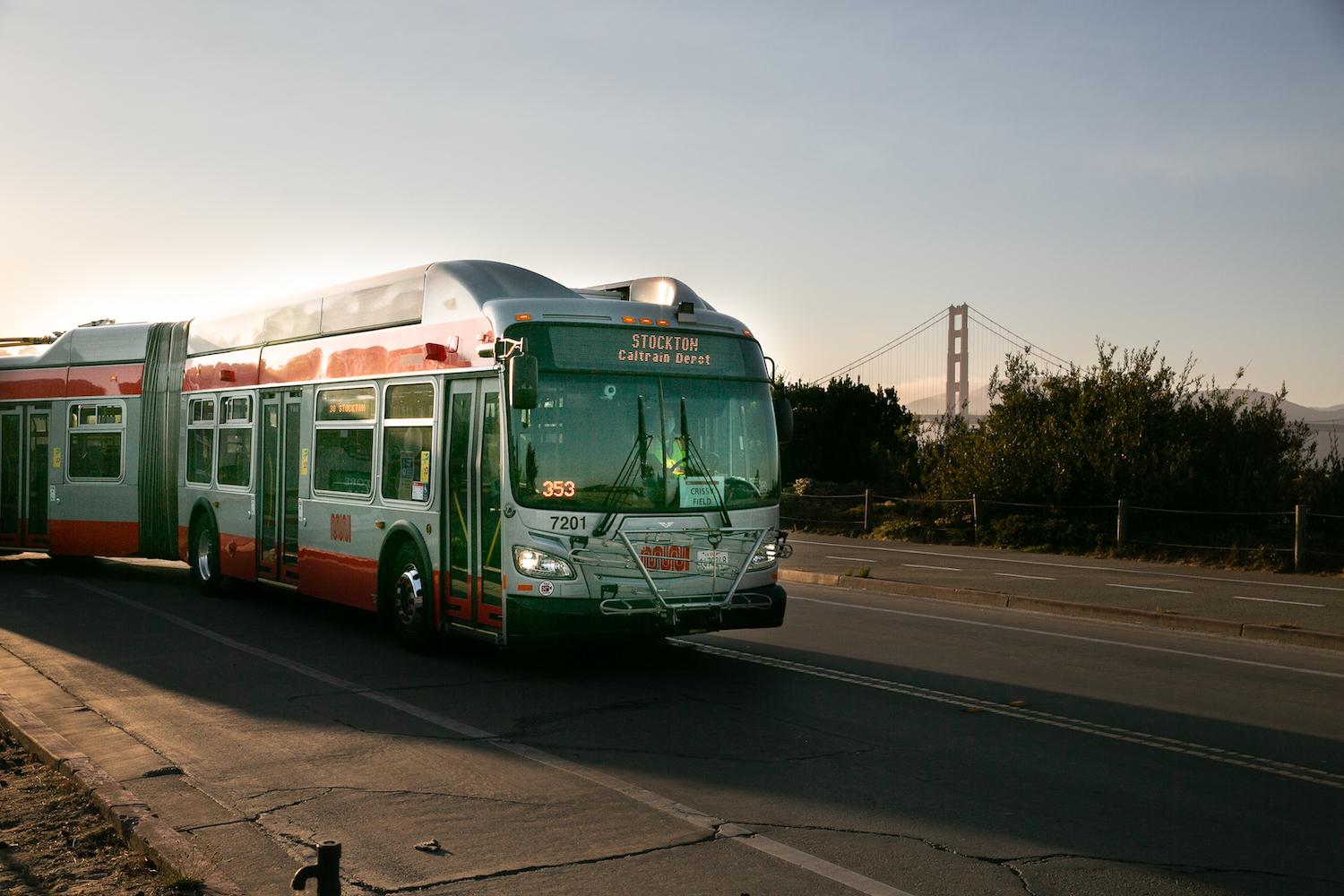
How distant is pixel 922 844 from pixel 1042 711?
142 inches

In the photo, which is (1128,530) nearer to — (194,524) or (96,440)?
(194,524)

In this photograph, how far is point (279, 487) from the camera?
1430 centimetres

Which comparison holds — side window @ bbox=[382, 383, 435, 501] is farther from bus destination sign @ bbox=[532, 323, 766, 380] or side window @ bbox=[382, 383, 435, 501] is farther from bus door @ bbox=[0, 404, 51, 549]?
bus door @ bbox=[0, 404, 51, 549]

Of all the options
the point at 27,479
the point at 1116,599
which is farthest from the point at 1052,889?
the point at 27,479

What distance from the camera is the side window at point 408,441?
11.2 metres

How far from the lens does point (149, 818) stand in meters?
5.89

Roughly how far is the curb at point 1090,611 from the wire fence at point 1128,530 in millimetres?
7216

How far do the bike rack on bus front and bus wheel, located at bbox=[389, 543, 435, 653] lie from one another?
195cm

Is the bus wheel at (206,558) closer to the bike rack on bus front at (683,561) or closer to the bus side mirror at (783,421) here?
the bike rack on bus front at (683,561)

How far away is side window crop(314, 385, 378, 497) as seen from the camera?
12.3 metres

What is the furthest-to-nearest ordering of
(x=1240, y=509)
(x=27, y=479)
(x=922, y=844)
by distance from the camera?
1. (x=1240, y=509)
2. (x=27, y=479)
3. (x=922, y=844)

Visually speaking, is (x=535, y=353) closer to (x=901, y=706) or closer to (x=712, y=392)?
(x=712, y=392)

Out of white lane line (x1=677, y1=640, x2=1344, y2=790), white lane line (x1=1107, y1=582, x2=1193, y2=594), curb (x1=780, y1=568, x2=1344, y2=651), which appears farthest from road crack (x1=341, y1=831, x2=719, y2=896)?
white lane line (x1=1107, y1=582, x2=1193, y2=594)

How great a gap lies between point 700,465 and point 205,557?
8.75 m
